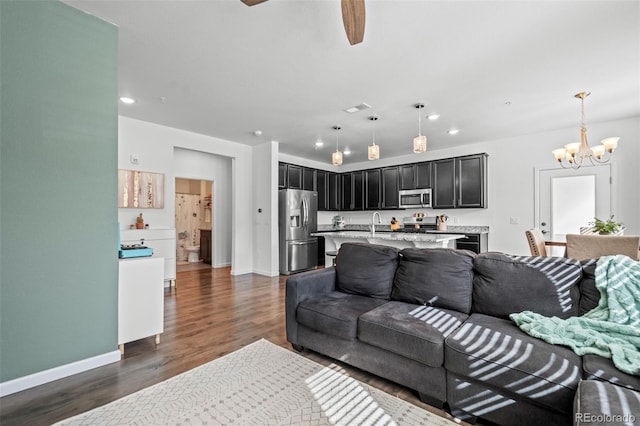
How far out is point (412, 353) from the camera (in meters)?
1.77

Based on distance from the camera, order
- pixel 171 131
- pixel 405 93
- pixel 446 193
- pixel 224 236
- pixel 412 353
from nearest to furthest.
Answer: pixel 412 353
pixel 405 93
pixel 171 131
pixel 446 193
pixel 224 236

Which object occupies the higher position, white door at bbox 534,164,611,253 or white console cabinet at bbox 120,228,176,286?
white door at bbox 534,164,611,253

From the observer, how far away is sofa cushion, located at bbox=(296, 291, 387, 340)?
2096 mm

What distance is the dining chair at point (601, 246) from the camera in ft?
9.02

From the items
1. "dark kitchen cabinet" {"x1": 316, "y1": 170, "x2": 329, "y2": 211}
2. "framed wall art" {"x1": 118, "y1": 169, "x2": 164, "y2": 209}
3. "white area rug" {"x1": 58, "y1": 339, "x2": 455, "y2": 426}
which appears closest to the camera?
"white area rug" {"x1": 58, "y1": 339, "x2": 455, "y2": 426}

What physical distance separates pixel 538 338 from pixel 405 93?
2890mm

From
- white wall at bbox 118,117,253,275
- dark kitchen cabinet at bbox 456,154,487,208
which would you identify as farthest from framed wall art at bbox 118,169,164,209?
dark kitchen cabinet at bbox 456,154,487,208

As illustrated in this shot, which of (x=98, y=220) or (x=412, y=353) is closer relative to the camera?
(x=412, y=353)

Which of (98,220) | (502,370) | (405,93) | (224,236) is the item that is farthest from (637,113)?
(224,236)

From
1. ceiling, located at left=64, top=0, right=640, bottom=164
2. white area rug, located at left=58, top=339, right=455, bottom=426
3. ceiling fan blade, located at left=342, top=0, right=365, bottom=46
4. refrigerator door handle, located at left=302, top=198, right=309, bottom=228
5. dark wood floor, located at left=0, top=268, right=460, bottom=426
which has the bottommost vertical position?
dark wood floor, located at left=0, top=268, right=460, bottom=426

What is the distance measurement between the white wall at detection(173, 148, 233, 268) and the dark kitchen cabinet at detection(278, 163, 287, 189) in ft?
4.41

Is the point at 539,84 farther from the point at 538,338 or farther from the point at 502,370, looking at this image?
the point at 502,370

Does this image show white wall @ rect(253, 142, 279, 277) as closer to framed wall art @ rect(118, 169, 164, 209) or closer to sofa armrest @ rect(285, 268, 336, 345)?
framed wall art @ rect(118, 169, 164, 209)

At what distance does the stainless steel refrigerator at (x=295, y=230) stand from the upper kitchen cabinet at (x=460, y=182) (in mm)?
2776
